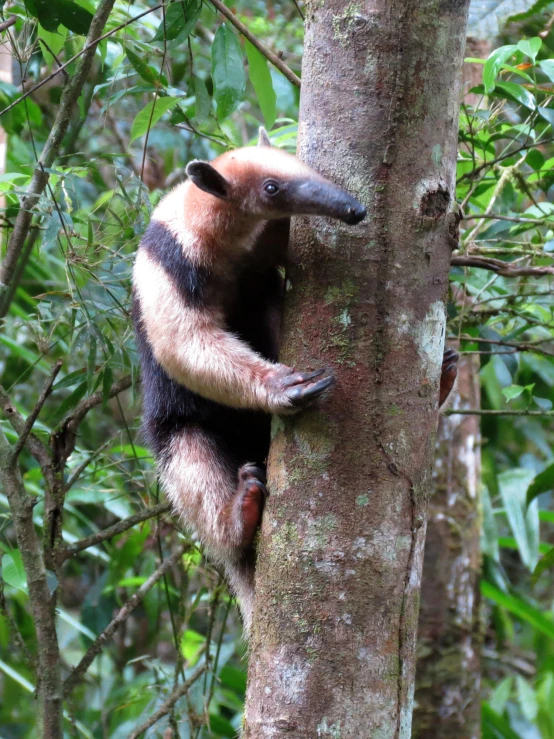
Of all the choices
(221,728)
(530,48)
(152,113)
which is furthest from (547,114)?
(221,728)

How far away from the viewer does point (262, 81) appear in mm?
2996

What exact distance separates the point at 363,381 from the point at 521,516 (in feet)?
8.87

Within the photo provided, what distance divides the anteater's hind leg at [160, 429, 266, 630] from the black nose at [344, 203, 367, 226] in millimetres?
823

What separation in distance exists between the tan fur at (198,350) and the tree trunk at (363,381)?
23 cm

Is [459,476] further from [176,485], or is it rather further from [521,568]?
[521,568]

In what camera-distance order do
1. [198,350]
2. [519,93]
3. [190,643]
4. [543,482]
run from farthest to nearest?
[190,643]
[543,482]
[519,93]
[198,350]

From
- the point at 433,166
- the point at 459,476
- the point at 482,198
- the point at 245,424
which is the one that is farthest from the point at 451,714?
the point at 433,166

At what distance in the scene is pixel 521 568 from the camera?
7051 millimetres

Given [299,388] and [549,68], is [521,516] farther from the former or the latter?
[299,388]

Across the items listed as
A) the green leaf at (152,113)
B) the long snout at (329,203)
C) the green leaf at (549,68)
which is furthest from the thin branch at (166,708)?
the green leaf at (549,68)

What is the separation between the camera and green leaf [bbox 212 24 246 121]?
2.86 metres

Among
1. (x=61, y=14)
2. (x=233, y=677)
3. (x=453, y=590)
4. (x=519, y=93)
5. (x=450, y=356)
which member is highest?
(x=519, y=93)

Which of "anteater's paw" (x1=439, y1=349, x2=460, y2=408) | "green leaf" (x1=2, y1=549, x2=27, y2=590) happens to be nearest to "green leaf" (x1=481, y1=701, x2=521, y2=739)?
"anteater's paw" (x1=439, y1=349, x2=460, y2=408)

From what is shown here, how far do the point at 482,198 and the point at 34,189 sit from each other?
2.06 m
